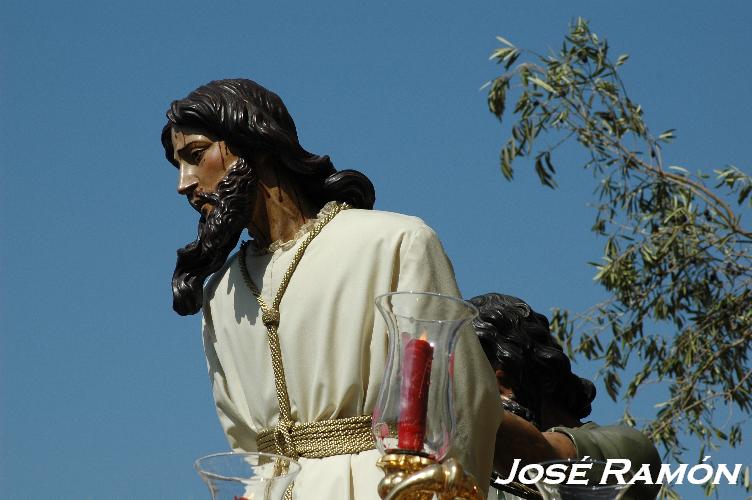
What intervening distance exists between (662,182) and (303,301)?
645 cm

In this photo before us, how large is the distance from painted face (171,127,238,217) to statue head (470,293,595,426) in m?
1.23

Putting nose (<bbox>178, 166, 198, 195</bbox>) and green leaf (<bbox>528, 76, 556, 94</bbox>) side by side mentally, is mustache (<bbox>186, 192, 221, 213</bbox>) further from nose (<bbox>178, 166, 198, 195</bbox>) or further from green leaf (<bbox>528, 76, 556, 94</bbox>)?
green leaf (<bbox>528, 76, 556, 94</bbox>)

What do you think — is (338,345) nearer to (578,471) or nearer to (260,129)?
(260,129)

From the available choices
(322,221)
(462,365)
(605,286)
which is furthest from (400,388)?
(605,286)

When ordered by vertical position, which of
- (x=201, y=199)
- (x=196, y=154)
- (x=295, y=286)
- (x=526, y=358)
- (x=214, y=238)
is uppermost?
(x=196, y=154)

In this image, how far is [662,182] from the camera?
10.5 m

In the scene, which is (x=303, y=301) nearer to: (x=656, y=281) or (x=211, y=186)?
(x=211, y=186)

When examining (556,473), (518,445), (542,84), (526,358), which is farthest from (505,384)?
(542,84)

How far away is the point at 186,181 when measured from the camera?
4.54 m

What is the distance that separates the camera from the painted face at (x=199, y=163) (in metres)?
4.51

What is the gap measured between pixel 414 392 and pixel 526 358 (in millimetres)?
2487

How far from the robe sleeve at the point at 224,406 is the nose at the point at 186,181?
31cm

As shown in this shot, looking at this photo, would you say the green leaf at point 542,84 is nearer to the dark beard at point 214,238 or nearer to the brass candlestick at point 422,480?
the dark beard at point 214,238

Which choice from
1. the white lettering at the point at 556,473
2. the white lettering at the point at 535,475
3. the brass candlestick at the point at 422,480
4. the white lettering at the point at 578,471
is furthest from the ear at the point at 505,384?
the brass candlestick at the point at 422,480
